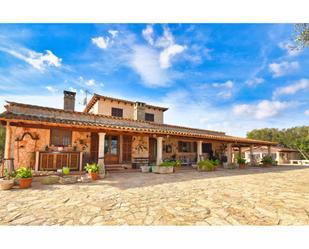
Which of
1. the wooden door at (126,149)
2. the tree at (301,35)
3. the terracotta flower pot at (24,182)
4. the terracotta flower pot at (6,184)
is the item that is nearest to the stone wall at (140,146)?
the wooden door at (126,149)

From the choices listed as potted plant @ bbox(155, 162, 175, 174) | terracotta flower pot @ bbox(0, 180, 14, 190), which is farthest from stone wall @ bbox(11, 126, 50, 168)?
potted plant @ bbox(155, 162, 175, 174)

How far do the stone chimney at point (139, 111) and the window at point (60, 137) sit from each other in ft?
20.1

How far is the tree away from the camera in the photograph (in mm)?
6480

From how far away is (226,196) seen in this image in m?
5.43

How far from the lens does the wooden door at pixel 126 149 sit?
41.6 ft

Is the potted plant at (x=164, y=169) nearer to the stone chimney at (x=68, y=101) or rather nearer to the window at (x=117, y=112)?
the window at (x=117, y=112)

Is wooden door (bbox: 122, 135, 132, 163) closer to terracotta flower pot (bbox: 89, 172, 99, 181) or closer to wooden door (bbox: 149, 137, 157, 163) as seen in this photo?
wooden door (bbox: 149, 137, 157, 163)

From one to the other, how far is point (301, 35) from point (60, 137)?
11948 mm

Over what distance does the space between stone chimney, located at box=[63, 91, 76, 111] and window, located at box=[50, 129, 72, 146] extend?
12.1ft

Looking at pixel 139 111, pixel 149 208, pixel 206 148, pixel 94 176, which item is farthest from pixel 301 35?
pixel 206 148
